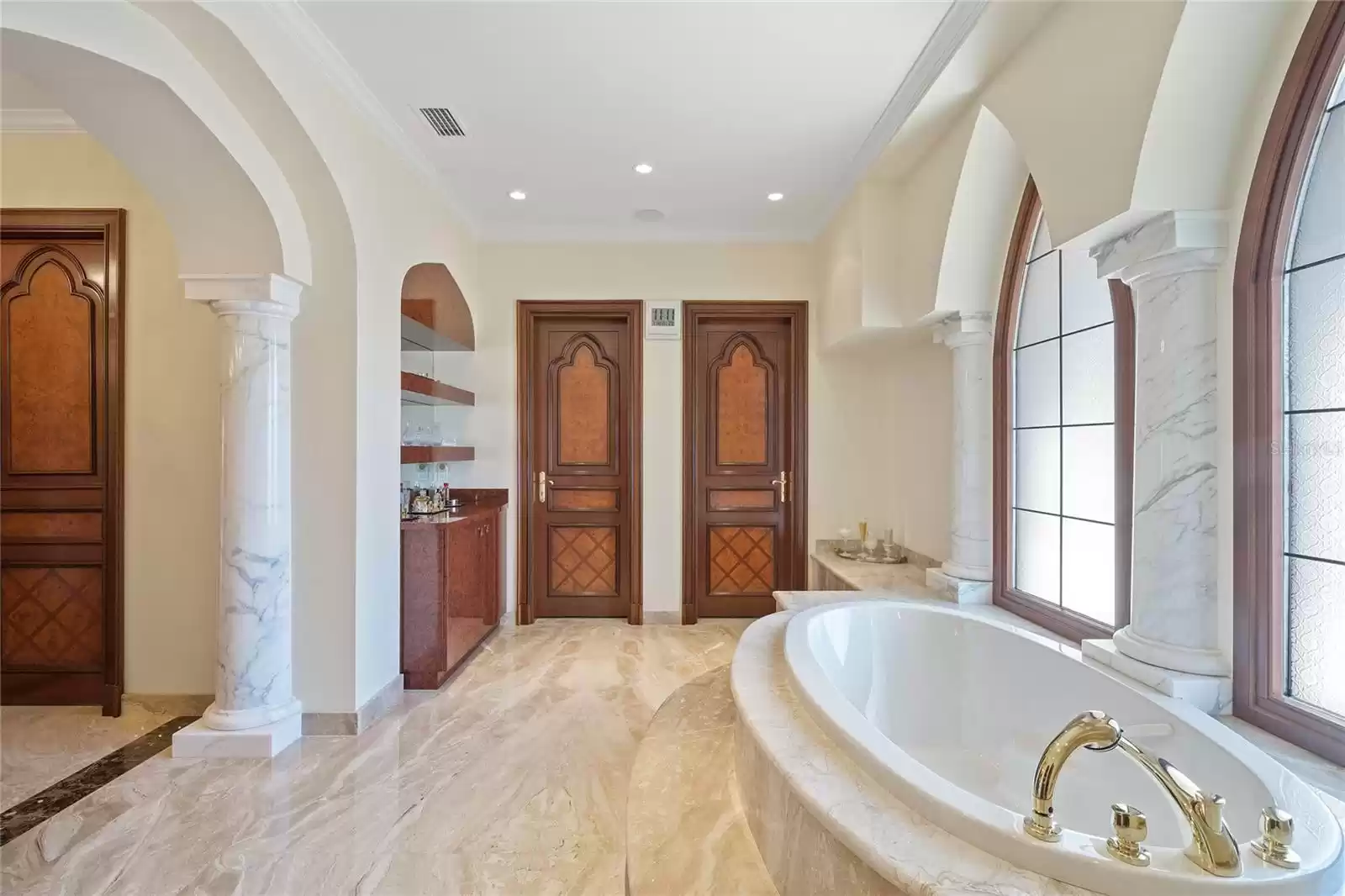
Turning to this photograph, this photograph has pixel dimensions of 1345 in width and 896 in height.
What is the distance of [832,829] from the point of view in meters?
1.02

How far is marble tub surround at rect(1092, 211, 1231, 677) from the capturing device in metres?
1.59

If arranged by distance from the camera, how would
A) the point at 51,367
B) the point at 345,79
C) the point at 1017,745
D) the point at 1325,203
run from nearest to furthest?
1. the point at 1325,203
2. the point at 1017,745
3. the point at 345,79
4. the point at 51,367

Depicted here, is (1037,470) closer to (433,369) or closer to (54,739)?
(433,369)

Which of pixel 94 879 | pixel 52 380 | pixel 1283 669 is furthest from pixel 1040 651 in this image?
pixel 52 380

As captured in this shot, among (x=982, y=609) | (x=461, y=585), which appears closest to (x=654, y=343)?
(x=461, y=585)

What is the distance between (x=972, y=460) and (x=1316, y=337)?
1429mm

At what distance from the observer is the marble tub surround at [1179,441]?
1589 mm

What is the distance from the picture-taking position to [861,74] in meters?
2.33

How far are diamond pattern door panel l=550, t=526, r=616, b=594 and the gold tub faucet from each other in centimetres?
351

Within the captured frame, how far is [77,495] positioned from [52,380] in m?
0.54

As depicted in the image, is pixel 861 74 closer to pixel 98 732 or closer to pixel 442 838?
pixel 442 838

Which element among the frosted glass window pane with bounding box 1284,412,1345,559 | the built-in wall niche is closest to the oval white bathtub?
the frosted glass window pane with bounding box 1284,412,1345,559

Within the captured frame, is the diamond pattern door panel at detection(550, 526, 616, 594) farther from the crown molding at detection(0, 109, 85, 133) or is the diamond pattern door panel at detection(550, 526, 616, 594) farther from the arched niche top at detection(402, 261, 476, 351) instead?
the crown molding at detection(0, 109, 85, 133)

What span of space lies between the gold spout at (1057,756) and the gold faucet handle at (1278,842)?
210 mm
